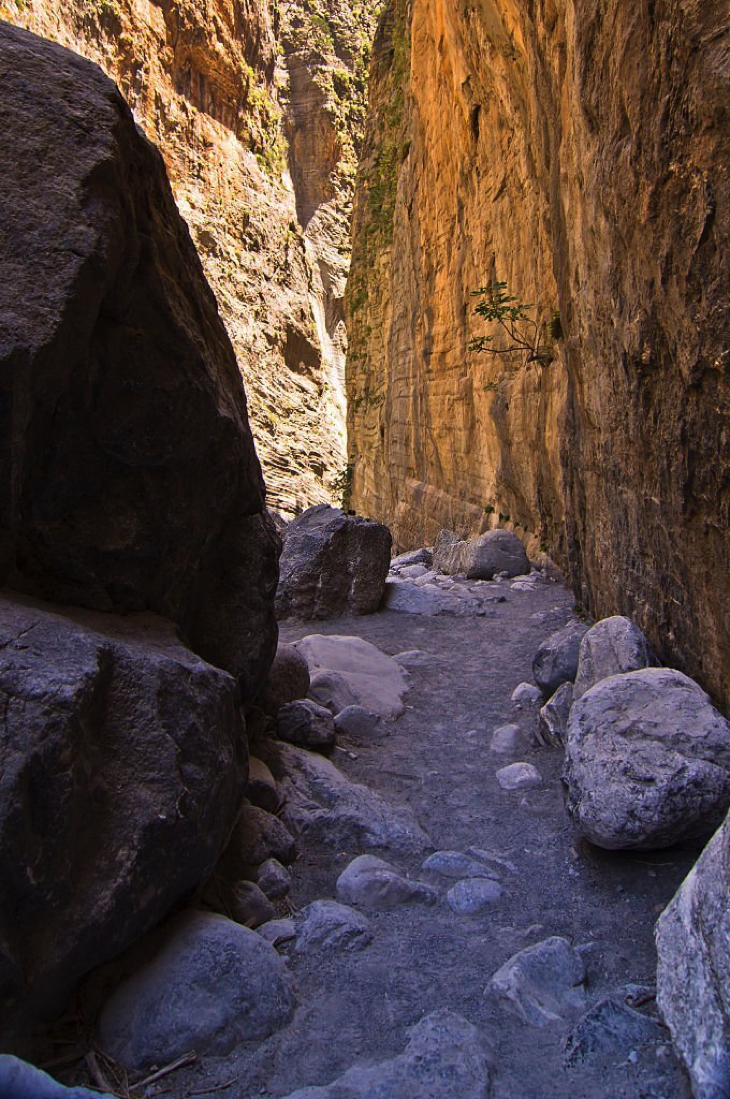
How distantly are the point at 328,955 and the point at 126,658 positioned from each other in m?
1.01

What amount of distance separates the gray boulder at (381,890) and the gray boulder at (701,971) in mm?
841

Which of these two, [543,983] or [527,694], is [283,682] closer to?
[527,694]

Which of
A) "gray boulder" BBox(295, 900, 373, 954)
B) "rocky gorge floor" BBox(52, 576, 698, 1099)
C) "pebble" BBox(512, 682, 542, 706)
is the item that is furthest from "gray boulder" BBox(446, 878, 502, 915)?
"pebble" BBox(512, 682, 542, 706)

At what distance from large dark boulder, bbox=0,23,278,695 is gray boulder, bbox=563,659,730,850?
4.58ft

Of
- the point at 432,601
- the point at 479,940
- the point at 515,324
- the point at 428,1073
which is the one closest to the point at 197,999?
the point at 428,1073

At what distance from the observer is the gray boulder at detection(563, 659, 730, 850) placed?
2.58m

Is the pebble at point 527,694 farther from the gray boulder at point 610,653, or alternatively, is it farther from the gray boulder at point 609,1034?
the gray boulder at point 609,1034

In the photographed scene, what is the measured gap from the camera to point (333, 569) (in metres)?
7.60

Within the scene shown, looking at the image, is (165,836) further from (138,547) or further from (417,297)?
(417,297)

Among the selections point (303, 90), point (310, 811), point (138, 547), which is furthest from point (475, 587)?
point (303, 90)

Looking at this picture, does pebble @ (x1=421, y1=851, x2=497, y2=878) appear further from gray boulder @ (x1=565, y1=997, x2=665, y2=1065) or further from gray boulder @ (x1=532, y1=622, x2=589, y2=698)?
gray boulder @ (x1=532, y1=622, x2=589, y2=698)

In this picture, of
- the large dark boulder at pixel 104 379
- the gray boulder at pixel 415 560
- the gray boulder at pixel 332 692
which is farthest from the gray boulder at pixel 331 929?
the gray boulder at pixel 415 560

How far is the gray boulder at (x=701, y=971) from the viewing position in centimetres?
164

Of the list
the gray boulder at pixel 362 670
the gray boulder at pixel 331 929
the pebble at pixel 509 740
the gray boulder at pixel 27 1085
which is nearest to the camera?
the gray boulder at pixel 27 1085
